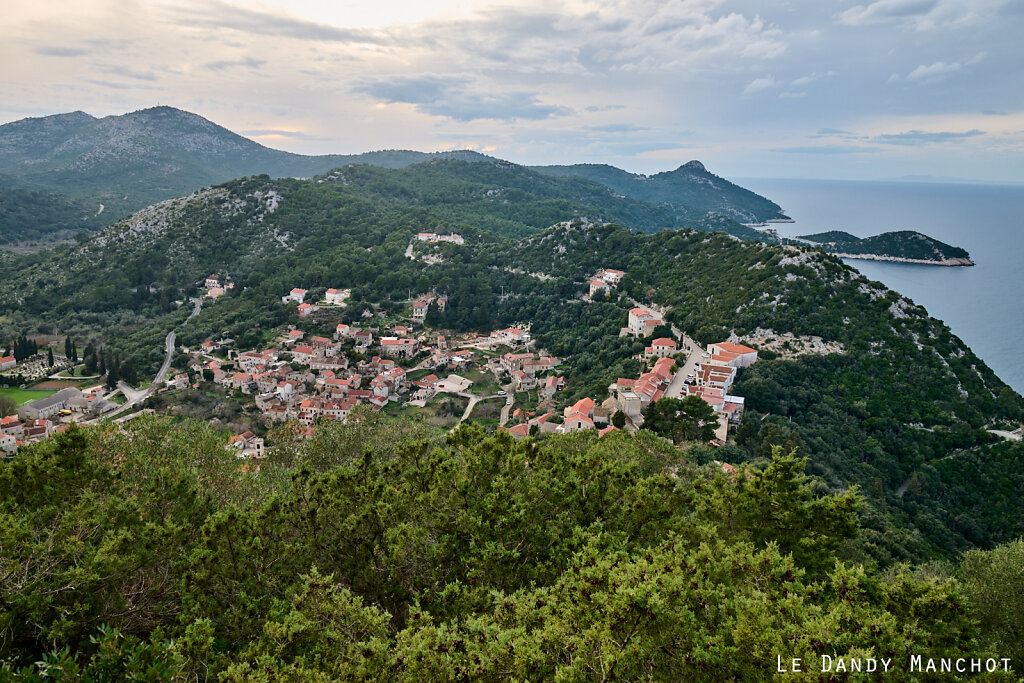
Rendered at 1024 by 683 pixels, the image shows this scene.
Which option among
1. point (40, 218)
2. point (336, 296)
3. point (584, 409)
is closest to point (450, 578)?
point (584, 409)

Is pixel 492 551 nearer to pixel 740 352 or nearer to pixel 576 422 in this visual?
pixel 576 422

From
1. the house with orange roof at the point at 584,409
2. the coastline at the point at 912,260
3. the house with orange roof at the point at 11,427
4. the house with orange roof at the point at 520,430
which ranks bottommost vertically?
the house with orange roof at the point at 11,427

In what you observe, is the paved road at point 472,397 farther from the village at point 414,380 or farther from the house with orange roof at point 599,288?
the house with orange roof at point 599,288

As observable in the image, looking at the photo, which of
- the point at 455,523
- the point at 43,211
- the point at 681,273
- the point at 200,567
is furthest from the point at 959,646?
the point at 43,211

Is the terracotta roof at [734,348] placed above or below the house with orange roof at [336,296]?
above

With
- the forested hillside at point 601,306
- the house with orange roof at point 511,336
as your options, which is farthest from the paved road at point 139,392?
the house with orange roof at point 511,336

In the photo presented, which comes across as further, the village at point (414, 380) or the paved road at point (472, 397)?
the paved road at point (472, 397)

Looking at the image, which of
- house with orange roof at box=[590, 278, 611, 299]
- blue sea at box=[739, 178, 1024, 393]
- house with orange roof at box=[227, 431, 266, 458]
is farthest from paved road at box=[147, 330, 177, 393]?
blue sea at box=[739, 178, 1024, 393]
